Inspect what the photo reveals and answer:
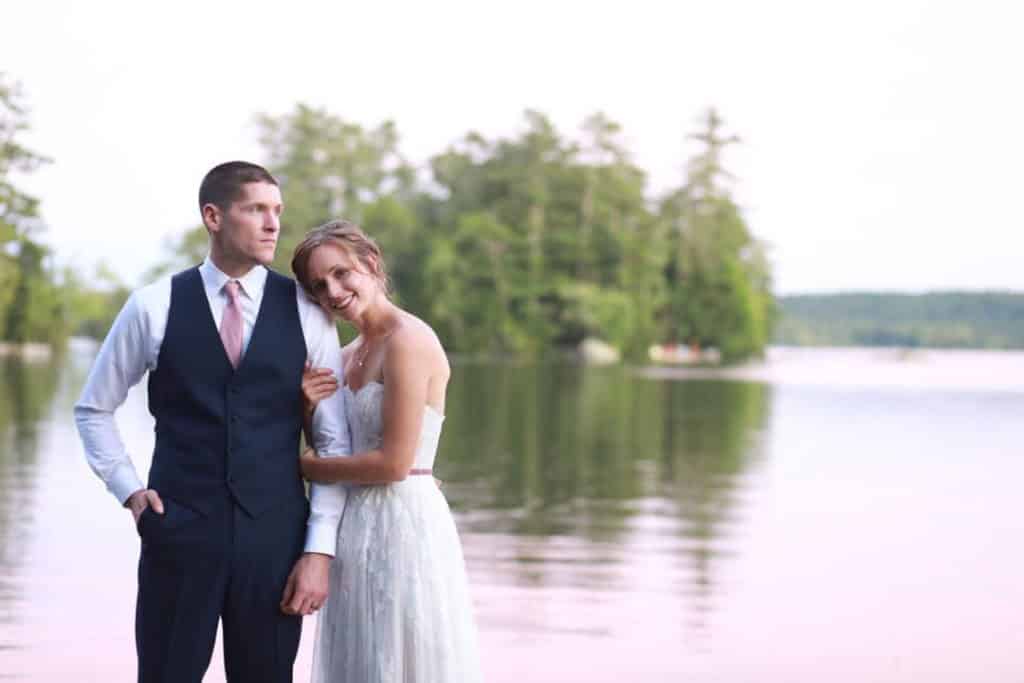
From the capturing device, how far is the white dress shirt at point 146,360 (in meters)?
2.74

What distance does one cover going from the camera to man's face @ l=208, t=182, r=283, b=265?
8.98 feet

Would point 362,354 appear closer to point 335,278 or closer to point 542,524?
point 335,278

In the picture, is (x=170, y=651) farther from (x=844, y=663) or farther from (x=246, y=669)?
(x=844, y=663)

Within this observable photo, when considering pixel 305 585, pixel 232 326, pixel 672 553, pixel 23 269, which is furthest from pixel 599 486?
pixel 23 269

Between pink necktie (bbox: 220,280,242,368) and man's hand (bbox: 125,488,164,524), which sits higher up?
pink necktie (bbox: 220,280,242,368)

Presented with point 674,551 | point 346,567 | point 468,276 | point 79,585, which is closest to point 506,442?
point 674,551

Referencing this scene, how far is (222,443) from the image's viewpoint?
8.98 ft

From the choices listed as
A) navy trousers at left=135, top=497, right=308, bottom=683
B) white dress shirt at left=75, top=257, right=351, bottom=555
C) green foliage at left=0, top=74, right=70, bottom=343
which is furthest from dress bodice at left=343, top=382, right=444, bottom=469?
green foliage at left=0, top=74, right=70, bottom=343

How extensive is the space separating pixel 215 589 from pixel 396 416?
0.47m

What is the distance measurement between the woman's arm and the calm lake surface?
220 cm

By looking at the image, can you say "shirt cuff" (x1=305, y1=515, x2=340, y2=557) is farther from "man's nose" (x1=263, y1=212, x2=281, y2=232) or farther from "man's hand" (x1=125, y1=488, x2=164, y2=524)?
"man's nose" (x1=263, y1=212, x2=281, y2=232)

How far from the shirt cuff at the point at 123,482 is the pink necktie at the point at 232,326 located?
0.91ft

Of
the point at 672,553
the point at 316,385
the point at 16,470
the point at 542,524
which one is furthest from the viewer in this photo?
the point at 16,470

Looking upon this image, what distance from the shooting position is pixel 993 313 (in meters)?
131
